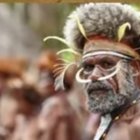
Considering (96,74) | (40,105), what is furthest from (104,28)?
(40,105)

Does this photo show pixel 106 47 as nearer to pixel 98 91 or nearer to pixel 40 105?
pixel 98 91

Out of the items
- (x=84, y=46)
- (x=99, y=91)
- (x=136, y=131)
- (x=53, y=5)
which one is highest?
(x=53, y=5)

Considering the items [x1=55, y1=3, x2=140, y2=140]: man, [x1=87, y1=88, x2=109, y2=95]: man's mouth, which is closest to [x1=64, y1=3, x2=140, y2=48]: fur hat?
[x1=55, y1=3, x2=140, y2=140]: man

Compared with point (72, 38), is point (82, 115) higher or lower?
lower

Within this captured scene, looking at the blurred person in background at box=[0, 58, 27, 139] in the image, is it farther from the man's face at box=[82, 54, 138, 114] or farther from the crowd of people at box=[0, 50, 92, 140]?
the man's face at box=[82, 54, 138, 114]

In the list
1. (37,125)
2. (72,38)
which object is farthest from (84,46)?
(37,125)

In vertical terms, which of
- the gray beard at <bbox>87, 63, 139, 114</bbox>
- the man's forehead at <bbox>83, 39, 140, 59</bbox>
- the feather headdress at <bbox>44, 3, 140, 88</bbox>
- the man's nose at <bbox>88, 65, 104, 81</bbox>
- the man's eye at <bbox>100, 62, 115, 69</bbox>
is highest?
the feather headdress at <bbox>44, 3, 140, 88</bbox>

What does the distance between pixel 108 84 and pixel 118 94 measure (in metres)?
0.04

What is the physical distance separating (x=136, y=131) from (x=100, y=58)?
0.25m

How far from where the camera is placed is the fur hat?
4.57 feet

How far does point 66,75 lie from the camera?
4.67 feet

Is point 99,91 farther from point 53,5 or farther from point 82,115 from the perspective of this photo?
point 53,5

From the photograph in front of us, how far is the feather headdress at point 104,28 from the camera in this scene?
1.39 m

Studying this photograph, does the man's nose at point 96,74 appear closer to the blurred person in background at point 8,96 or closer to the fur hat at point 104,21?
the fur hat at point 104,21
